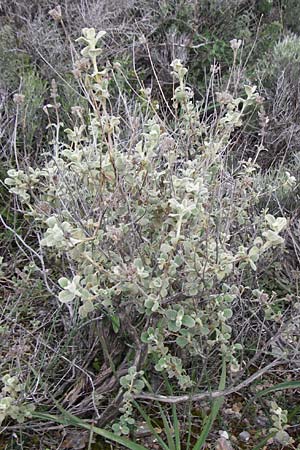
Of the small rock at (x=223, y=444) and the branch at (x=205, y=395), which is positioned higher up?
the branch at (x=205, y=395)

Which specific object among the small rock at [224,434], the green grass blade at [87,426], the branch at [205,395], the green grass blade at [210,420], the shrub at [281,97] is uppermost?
the shrub at [281,97]

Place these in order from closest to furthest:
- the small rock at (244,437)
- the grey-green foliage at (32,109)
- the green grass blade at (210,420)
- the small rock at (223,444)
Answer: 1. the green grass blade at (210,420)
2. the small rock at (223,444)
3. the small rock at (244,437)
4. the grey-green foliage at (32,109)

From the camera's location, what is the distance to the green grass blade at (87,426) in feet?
6.13

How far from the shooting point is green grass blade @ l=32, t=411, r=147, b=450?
73.5 inches

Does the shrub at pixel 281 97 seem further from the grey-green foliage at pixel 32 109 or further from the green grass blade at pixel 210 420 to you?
the green grass blade at pixel 210 420

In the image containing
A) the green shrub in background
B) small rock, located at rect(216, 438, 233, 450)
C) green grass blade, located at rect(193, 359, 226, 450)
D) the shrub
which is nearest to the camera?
the green shrub in background

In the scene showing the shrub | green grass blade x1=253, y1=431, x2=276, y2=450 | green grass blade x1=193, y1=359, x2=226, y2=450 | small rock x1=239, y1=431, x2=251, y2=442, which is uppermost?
the shrub

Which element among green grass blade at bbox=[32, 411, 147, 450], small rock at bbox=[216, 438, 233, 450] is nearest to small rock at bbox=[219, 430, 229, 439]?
small rock at bbox=[216, 438, 233, 450]

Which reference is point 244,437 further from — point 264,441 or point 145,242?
point 145,242

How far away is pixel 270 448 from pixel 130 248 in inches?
34.2

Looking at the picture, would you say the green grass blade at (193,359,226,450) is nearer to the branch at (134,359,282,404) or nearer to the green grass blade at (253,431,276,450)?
the branch at (134,359,282,404)

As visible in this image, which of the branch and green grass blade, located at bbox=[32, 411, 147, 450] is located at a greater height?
the branch

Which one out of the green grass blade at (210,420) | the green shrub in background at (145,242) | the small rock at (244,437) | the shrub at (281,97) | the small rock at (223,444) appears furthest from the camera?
the shrub at (281,97)

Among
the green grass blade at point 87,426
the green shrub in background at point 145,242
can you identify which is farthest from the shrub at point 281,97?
the green grass blade at point 87,426
